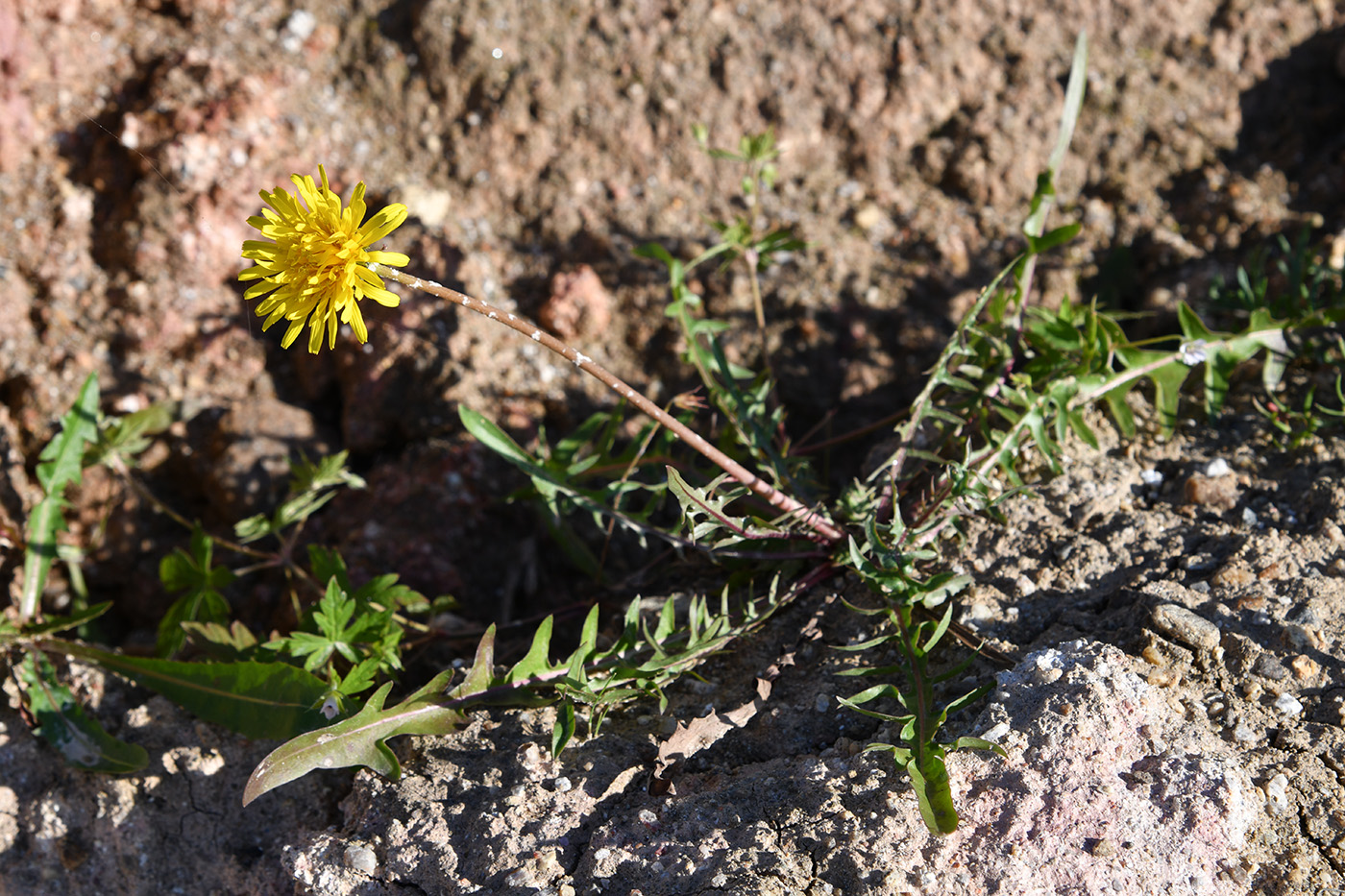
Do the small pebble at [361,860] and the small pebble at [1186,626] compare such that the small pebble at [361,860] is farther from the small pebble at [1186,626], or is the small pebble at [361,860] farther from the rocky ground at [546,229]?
the small pebble at [1186,626]

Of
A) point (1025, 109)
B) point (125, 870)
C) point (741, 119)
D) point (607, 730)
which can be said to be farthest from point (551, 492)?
point (1025, 109)

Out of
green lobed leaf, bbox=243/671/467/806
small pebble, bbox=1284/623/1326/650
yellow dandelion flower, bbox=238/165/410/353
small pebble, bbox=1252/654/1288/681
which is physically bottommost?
green lobed leaf, bbox=243/671/467/806

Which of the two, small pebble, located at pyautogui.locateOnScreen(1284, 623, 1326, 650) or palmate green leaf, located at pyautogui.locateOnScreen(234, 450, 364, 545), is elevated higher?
palmate green leaf, located at pyautogui.locateOnScreen(234, 450, 364, 545)

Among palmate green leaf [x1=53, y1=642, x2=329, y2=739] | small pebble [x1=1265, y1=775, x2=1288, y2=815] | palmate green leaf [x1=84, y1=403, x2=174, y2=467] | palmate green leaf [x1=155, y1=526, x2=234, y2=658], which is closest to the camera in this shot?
small pebble [x1=1265, y1=775, x2=1288, y2=815]

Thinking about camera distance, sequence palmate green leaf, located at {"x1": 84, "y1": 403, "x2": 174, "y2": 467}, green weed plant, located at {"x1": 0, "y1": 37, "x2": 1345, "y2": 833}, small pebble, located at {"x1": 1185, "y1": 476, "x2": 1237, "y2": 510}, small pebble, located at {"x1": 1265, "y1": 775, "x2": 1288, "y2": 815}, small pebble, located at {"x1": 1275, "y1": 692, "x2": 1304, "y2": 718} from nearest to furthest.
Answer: small pebble, located at {"x1": 1265, "y1": 775, "x2": 1288, "y2": 815} → small pebble, located at {"x1": 1275, "y1": 692, "x2": 1304, "y2": 718} → green weed plant, located at {"x1": 0, "y1": 37, "x2": 1345, "y2": 833} → small pebble, located at {"x1": 1185, "y1": 476, "x2": 1237, "y2": 510} → palmate green leaf, located at {"x1": 84, "y1": 403, "x2": 174, "y2": 467}

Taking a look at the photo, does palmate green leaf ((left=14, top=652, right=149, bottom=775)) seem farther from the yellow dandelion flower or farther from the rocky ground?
the yellow dandelion flower

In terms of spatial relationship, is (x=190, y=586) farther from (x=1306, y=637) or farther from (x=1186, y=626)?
(x=1306, y=637)

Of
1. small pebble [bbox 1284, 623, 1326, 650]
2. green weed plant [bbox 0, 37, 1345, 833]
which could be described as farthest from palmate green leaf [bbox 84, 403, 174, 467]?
small pebble [bbox 1284, 623, 1326, 650]
